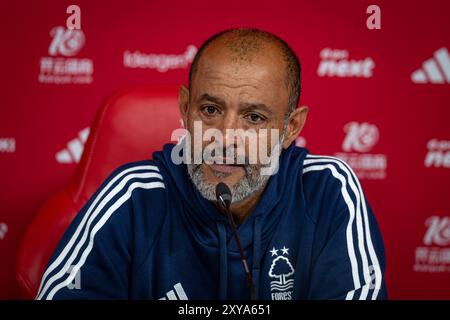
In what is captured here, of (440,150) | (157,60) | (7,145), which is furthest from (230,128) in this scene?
(440,150)

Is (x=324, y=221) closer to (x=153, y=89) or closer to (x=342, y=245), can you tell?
(x=342, y=245)

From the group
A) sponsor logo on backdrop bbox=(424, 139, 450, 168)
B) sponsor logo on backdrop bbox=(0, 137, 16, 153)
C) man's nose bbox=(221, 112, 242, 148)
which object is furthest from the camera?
sponsor logo on backdrop bbox=(424, 139, 450, 168)

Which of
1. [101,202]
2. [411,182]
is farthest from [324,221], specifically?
[411,182]

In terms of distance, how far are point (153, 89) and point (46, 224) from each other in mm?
418

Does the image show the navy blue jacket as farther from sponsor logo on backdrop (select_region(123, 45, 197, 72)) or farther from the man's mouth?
sponsor logo on backdrop (select_region(123, 45, 197, 72))

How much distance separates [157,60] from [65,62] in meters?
0.32

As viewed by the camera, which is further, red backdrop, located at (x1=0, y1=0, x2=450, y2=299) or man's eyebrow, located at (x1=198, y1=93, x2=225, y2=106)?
red backdrop, located at (x1=0, y1=0, x2=450, y2=299)

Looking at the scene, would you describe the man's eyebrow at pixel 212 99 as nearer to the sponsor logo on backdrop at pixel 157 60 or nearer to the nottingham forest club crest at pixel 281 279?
the nottingham forest club crest at pixel 281 279

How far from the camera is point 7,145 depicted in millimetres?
2199

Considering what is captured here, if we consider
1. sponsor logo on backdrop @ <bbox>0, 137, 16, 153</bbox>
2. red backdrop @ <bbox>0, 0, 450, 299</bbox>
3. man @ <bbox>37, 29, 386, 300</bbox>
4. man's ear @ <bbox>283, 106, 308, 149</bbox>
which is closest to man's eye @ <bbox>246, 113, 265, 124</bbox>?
man @ <bbox>37, 29, 386, 300</bbox>

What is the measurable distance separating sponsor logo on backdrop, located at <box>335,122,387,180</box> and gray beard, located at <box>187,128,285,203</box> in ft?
3.73

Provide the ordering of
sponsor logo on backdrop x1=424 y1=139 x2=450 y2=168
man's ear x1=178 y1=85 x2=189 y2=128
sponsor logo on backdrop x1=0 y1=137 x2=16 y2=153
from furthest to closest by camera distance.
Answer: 1. sponsor logo on backdrop x1=424 y1=139 x2=450 y2=168
2. sponsor logo on backdrop x1=0 y1=137 x2=16 y2=153
3. man's ear x1=178 y1=85 x2=189 y2=128

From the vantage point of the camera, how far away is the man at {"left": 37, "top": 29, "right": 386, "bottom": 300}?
3.82 feet

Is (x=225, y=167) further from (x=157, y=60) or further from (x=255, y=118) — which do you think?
(x=157, y=60)
